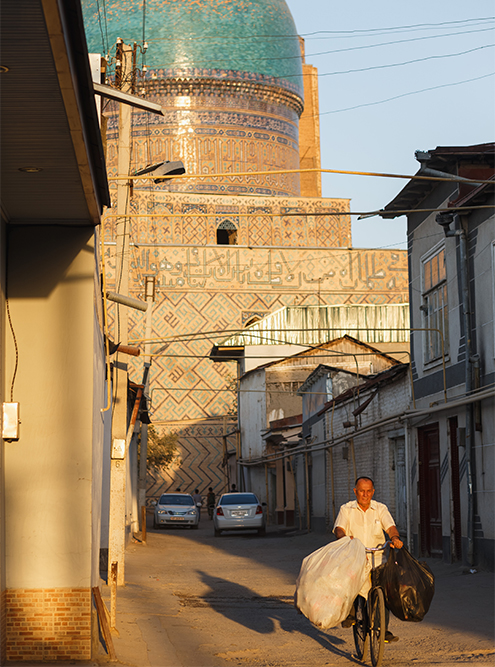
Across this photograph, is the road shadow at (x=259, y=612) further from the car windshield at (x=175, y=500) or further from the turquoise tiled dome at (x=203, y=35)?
the turquoise tiled dome at (x=203, y=35)

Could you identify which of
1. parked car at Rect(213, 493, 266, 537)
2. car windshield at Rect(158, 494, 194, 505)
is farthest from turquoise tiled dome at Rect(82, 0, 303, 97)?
parked car at Rect(213, 493, 266, 537)

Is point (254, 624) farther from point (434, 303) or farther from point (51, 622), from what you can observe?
point (434, 303)

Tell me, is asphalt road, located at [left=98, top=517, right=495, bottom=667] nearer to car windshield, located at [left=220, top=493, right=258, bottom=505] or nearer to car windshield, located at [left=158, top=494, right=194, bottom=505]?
car windshield, located at [left=220, top=493, right=258, bottom=505]

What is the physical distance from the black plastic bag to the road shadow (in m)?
0.76

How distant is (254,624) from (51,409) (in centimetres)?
392

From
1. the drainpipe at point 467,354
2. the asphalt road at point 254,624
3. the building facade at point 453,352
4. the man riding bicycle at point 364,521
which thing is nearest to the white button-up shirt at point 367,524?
the man riding bicycle at point 364,521

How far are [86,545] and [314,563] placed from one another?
189cm

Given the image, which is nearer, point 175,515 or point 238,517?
point 238,517

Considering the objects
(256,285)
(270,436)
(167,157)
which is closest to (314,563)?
(270,436)

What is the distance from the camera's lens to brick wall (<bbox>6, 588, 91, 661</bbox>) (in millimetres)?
7289

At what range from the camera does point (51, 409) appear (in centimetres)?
761

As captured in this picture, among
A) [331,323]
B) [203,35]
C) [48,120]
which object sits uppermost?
[203,35]

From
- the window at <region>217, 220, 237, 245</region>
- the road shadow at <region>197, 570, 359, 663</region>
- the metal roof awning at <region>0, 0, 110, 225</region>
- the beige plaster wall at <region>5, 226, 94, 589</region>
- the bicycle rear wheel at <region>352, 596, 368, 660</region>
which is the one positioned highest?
the window at <region>217, 220, 237, 245</region>

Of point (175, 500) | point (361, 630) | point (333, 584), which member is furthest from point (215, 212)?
point (333, 584)
